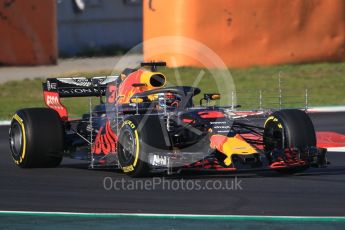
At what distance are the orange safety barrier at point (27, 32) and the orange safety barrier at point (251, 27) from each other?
12.3 ft

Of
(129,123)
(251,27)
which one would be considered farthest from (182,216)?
(251,27)

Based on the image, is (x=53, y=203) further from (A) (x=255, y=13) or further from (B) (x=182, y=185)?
(A) (x=255, y=13)

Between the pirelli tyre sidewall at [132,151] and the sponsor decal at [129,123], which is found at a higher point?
the sponsor decal at [129,123]

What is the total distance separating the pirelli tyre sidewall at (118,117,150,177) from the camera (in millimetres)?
11141

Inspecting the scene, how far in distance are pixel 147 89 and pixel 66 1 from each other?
22.6 metres

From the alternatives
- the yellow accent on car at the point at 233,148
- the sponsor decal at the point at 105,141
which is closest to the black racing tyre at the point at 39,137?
the sponsor decal at the point at 105,141

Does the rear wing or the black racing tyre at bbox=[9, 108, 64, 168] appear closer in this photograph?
the black racing tyre at bbox=[9, 108, 64, 168]

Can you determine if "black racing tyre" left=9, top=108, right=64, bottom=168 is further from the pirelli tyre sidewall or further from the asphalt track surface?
the pirelli tyre sidewall

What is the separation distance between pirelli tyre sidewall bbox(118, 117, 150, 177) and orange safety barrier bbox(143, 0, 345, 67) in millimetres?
13110

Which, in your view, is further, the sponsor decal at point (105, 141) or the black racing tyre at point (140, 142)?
the sponsor decal at point (105, 141)

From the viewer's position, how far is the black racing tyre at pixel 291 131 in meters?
11.7

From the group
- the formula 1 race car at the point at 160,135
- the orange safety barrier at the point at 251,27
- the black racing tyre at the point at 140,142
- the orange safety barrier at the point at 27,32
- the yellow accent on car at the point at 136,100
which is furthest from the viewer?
the orange safety barrier at the point at 27,32

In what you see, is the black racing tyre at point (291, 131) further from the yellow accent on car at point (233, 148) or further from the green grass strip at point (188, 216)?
the green grass strip at point (188, 216)

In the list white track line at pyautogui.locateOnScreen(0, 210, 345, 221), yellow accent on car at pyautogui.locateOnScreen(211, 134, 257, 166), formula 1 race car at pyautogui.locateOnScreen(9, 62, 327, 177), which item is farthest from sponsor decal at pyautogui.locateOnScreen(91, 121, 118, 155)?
white track line at pyautogui.locateOnScreen(0, 210, 345, 221)
